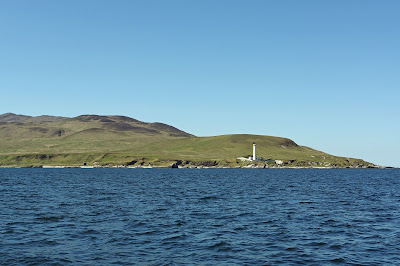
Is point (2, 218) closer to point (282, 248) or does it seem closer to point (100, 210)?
point (100, 210)

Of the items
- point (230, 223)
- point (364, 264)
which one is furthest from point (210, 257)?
point (230, 223)

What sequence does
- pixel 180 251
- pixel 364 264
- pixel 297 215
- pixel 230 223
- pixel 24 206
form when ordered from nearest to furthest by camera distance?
pixel 364 264, pixel 180 251, pixel 230 223, pixel 297 215, pixel 24 206

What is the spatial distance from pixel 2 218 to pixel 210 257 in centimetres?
2700

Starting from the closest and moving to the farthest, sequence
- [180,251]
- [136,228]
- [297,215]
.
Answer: [180,251]
[136,228]
[297,215]

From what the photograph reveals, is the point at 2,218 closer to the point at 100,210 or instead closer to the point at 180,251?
the point at 100,210

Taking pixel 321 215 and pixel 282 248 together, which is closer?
pixel 282 248

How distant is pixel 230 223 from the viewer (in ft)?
136

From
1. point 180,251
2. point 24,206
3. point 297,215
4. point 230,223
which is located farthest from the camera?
point 24,206

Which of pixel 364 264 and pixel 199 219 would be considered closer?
pixel 364 264

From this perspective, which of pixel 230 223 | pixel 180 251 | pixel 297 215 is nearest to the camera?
pixel 180 251

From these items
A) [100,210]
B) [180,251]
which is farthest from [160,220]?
[180,251]

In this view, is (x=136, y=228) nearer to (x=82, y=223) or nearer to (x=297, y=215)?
(x=82, y=223)

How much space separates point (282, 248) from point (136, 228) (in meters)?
14.5

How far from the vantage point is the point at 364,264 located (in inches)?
1048
